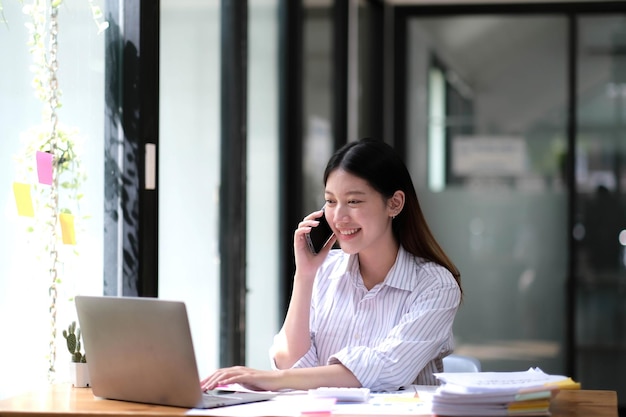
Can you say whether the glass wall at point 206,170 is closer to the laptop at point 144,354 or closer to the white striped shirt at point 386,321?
the white striped shirt at point 386,321

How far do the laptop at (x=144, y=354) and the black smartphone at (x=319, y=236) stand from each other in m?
0.59

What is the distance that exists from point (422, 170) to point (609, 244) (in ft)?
4.19

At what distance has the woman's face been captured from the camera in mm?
2740

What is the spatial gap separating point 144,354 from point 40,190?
2.81 feet

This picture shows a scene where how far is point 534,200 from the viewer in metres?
6.39

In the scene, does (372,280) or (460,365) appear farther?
(460,365)

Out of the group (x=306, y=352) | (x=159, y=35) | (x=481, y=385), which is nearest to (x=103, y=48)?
(x=159, y=35)

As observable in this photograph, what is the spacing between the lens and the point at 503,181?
6398 mm

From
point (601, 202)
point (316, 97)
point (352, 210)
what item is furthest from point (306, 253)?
point (601, 202)

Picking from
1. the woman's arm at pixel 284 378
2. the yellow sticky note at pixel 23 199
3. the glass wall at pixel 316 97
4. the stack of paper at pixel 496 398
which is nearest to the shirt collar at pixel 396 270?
the woman's arm at pixel 284 378

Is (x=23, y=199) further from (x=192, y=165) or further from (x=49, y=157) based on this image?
(x=192, y=165)

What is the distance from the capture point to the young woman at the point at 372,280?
2.66 meters

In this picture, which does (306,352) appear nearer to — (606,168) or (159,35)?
(159,35)

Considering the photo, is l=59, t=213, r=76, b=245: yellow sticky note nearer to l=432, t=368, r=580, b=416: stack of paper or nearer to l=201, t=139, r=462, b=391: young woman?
l=201, t=139, r=462, b=391: young woman
